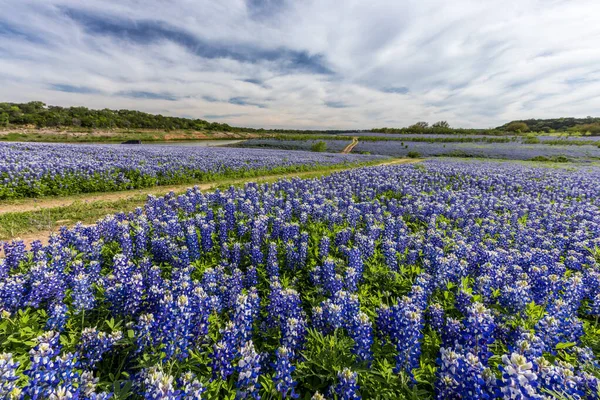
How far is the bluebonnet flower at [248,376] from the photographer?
2416 mm

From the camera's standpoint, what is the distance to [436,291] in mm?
4609

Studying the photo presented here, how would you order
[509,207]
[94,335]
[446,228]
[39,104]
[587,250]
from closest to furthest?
[94,335] < [587,250] < [446,228] < [509,207] < [39,104]

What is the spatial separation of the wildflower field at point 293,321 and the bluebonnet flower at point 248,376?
0.05 feet

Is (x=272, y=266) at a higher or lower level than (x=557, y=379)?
lower

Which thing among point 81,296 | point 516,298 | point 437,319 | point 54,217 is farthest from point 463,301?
point 54,217

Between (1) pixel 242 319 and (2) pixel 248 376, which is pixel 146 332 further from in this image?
(2) pixel 248 376

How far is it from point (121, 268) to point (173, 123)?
434 feet

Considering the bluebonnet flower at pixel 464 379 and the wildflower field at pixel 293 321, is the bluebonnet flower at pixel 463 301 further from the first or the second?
the bluebonnet flower at pixel 464 379

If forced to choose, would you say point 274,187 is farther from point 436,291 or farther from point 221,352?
point 221,352

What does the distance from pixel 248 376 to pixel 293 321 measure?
33.8 inches

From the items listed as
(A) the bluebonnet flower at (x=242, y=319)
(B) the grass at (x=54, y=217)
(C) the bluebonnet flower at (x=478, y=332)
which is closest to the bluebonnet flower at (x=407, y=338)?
(C) the bluebonnet flower at (x=478, y=332)

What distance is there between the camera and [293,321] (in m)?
3.16

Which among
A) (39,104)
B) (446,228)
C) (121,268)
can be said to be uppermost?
(39,104)

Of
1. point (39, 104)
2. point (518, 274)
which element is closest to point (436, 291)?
point (518, 274)
